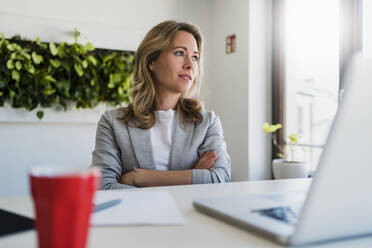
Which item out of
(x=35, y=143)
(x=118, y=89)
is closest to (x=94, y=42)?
(x=118, y=89)

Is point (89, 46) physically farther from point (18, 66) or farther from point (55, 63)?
point (18, 66)

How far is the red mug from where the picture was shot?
1.01 feet

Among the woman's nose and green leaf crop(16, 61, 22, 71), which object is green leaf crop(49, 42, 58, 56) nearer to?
green leaf crop(16, 61, 22, 71)

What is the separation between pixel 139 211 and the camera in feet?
2.23

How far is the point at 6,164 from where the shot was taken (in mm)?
3057

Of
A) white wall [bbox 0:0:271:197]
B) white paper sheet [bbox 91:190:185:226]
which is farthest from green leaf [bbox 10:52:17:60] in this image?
white paper sheet [bbox 91:190:185:226]

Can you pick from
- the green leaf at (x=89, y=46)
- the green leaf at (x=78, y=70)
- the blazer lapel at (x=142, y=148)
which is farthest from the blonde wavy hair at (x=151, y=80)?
the green leaf at (x=89, y=46)

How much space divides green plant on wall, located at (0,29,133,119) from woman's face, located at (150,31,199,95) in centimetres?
118

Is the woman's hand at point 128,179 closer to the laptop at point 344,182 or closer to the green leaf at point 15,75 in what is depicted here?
the laptop at point 344,182

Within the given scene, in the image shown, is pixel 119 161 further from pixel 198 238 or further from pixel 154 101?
pixel 198 238

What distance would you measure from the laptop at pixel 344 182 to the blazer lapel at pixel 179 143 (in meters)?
1.11

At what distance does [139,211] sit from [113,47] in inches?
116

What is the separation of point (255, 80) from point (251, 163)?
733mm

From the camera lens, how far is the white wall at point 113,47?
3.08m
